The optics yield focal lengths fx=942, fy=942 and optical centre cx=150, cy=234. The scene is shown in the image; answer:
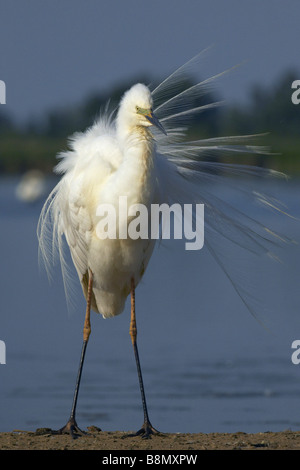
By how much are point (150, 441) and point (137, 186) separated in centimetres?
163

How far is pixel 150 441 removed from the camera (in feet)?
18.9

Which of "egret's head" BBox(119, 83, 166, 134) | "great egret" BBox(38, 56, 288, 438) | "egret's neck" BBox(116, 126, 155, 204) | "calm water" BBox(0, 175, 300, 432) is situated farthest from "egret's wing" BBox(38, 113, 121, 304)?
"calm water" BBox(0, 175, 300, 432)

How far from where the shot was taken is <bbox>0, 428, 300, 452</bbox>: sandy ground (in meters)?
5.47

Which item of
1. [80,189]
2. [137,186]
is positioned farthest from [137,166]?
[80,189]

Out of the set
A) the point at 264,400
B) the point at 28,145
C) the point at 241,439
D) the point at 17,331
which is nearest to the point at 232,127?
the point at 28,145

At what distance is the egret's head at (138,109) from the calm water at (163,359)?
1.24m

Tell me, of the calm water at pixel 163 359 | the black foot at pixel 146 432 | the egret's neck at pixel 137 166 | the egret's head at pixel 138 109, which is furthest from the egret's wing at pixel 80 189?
the black foot at pixel 146 432

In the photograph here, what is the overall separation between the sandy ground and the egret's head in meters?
1.97

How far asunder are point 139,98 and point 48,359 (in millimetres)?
4872

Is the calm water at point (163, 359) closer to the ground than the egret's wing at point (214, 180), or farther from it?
closer to the ground

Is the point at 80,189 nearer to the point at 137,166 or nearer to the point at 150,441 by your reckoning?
the point at 137,166

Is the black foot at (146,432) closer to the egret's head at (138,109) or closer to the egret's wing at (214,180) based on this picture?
the egret's wing at (214,180)

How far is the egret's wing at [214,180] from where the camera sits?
658 centimetres

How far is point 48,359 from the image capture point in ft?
33.7
